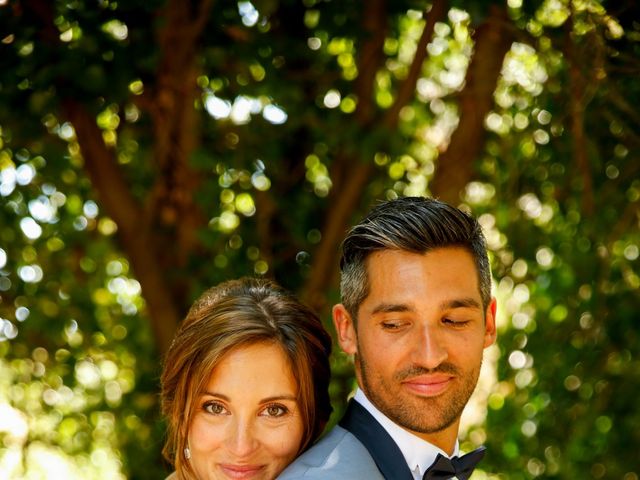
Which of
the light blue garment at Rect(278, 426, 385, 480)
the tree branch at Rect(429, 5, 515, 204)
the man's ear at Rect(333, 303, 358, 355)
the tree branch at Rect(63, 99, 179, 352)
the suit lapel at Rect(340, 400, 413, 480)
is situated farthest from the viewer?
the tree branch at Rect(429, 5, 515, 204)

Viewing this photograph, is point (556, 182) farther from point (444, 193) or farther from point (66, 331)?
point (66, 331)

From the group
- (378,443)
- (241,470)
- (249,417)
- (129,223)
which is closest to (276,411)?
(249,417)

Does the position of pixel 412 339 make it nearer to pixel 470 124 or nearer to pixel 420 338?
pixel 420 338

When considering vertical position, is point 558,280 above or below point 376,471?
above

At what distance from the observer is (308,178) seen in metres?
5.43

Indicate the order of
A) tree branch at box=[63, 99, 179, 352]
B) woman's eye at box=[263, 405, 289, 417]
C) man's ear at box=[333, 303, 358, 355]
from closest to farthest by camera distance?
man's ear at box=[333, 303, 358, 355]
woman's eye at box=[263, 405, 289, 417]
tree branch at box=[63, 99, 179, 352]

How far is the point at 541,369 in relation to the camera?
18.5 feet

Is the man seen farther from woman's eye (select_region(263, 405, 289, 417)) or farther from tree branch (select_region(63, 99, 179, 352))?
tree branch (select_region(63, 99, 179, 352))

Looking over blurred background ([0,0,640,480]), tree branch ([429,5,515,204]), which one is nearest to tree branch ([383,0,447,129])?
blurred background ([0,0,640,480])

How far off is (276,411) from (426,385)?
54 centimetres

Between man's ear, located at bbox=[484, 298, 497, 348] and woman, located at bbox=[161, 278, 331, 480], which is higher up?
man's ear, located at bbox=[484, 298, 497, 348]

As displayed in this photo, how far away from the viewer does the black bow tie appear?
2.78 metres

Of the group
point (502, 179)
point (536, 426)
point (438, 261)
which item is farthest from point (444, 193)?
point (438, 261)

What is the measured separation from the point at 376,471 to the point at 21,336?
12.8 feet
